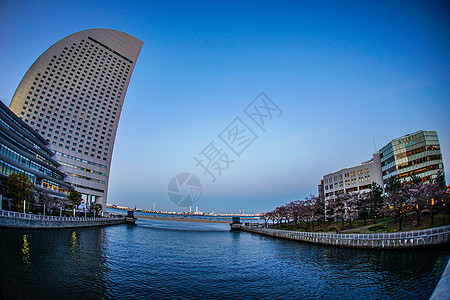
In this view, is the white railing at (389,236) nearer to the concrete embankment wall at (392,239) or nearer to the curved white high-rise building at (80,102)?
the concrete embankment wall at (392,239)

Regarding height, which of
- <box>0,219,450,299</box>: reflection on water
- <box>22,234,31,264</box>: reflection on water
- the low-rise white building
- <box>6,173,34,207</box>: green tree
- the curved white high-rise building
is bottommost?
<box>0,219,450,299</box>: reflection on water

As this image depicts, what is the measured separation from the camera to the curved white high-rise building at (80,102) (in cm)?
11719

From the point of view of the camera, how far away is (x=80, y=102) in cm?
12862

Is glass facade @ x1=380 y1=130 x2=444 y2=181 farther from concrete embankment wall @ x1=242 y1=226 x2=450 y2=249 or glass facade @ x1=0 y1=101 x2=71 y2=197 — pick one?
glass facade @ x1=0 y1=101 x2=71 y2=197

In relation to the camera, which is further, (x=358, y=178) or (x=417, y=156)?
(x=358, y=178)

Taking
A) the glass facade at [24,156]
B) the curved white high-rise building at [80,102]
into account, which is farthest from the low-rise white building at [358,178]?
the curved white high-rise building at [80,102]

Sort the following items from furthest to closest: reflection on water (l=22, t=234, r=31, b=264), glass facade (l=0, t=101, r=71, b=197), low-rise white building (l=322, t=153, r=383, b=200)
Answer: low-rise white building (l=322, t=153, r=383, b=200) → glass facade (l=0, t=101, r=71, b=197) → reflection on water (l=22, t=234, r=31, b=264)

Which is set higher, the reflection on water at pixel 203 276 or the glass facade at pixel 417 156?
the glass facade at pixel 417 156

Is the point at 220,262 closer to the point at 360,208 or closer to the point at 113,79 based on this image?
the point at 360,208

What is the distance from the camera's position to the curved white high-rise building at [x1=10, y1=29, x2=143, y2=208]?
117188 millimetres

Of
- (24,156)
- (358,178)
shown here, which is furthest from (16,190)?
(358,178)

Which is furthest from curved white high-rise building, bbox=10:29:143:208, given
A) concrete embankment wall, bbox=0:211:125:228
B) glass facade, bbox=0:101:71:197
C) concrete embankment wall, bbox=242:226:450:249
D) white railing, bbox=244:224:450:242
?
concrete embankment wall, bbox=242:226:450:249

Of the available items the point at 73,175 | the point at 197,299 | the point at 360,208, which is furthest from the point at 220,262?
the point at 73,175

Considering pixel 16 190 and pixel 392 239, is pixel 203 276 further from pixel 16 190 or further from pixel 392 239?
pixel 16 190
